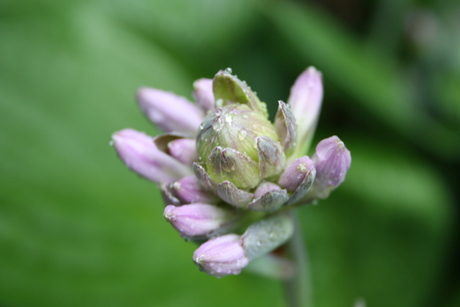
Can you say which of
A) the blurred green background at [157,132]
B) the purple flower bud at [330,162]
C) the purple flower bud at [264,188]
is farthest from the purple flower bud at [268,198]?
the blurred green background at [157,132]

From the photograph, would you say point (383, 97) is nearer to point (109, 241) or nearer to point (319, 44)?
point (319, 44)

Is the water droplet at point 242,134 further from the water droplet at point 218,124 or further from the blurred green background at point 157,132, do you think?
the blurred green background at point 157,132

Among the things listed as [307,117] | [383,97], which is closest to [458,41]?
[383,97]

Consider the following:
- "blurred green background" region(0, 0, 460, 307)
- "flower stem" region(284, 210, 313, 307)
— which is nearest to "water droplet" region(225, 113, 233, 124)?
"flower stem" region(284, 210, 313, 307)

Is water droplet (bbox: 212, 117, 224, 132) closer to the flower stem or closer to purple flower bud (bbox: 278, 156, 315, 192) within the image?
purple flower bud (bbox: 278, 156, 315, 192)

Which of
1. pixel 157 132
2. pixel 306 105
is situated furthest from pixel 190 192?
pixel 157 132
